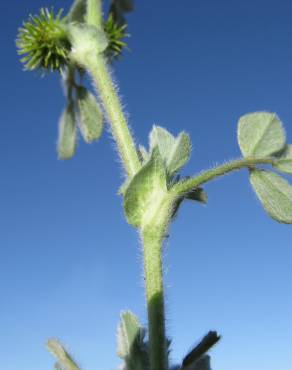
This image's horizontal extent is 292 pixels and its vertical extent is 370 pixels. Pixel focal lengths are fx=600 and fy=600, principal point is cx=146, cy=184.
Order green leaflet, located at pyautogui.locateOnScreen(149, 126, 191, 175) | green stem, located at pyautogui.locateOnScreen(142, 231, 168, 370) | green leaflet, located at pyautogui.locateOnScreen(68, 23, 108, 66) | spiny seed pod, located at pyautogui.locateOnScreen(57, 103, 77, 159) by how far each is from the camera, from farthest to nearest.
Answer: spiny seed pod, located at pyautogui.locateOnScreen(57, 103, 77, 159), green leaflet, located at pyautogui.locateOnScreen(68, 23, 108, 66), green leaflet, located at pyautogui.locateOnScreen(149, 126, 191, 175), green stem, located at pyautogui.locateOnScreen(142, 231, 168, 370)

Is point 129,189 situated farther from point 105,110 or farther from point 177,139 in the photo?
point 105,110

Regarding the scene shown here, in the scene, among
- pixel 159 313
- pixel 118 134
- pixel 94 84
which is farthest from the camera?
pixel 94 84

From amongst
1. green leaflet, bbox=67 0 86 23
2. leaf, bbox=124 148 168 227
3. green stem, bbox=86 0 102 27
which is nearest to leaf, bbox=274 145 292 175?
leaf, bbox=124 148 168 227

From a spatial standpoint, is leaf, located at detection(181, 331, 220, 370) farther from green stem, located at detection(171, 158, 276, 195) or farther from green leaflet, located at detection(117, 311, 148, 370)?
green stem, located at detection(171, 158, 276, 195)

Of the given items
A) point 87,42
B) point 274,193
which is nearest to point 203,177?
point 274,193

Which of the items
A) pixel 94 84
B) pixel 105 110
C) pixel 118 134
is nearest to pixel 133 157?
pixel 118 134

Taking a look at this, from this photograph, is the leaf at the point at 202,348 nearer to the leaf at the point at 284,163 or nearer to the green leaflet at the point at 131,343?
the green leaflet at the point at 131,343

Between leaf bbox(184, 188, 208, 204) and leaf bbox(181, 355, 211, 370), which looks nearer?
leaf bbox(181, 355, 211, 370)

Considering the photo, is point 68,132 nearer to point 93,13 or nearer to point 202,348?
point 93,13

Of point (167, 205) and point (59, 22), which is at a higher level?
point (59, 22)
